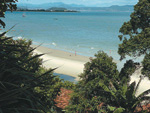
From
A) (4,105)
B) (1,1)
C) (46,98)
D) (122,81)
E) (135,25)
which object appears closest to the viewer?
(4,105)

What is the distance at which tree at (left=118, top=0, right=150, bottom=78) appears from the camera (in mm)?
11180

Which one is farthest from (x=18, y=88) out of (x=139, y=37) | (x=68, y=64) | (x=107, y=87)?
(x=68, y=64)

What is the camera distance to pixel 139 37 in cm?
1173

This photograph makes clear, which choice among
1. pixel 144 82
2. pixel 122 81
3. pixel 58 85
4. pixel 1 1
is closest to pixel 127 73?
pixel 122 81

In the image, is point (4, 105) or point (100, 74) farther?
point (100, 74)

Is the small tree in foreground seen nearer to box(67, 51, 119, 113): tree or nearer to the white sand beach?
box(67, 51, 119, 113): tree

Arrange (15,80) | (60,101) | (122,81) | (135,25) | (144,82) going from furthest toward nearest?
(144,82) → (60,101) → (135,25) → (122,81) → (15,80)

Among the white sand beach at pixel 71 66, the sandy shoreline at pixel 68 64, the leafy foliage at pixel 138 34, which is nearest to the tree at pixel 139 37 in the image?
the leafy foliage at pixel 138 34

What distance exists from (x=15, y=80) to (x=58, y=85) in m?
6.27

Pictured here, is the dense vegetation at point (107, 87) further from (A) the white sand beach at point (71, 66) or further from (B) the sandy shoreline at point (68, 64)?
(B) the sandy shoreline at point (68, 64)

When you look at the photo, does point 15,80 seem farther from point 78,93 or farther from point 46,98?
point 78,93

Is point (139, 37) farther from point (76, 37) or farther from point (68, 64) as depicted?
point (76, 37)

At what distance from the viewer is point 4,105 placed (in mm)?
3865

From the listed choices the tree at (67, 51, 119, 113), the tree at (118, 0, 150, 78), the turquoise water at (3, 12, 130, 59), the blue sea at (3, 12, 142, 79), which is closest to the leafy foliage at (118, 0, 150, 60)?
the tree at (118, 0, 150, 78)
